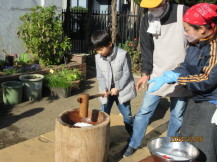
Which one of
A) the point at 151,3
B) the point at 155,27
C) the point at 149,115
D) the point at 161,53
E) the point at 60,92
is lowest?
the point at 60,92

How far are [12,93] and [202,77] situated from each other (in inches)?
158

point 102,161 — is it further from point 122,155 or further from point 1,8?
point 1,8

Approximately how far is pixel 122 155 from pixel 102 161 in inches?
28.9

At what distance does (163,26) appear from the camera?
10.3 ft

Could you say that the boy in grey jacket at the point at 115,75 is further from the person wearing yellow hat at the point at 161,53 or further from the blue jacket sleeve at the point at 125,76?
the person wearing yellow hat at the point at 161,53

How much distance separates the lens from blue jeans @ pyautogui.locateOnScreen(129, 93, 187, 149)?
3.31 meters

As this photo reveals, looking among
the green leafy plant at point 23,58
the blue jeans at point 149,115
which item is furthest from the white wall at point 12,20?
the blue jeans at point 149,115

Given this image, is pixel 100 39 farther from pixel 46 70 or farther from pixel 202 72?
pixel 46 70

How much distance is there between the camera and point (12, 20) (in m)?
6.80

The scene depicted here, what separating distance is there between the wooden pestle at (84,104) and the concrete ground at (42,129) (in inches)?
32.3
